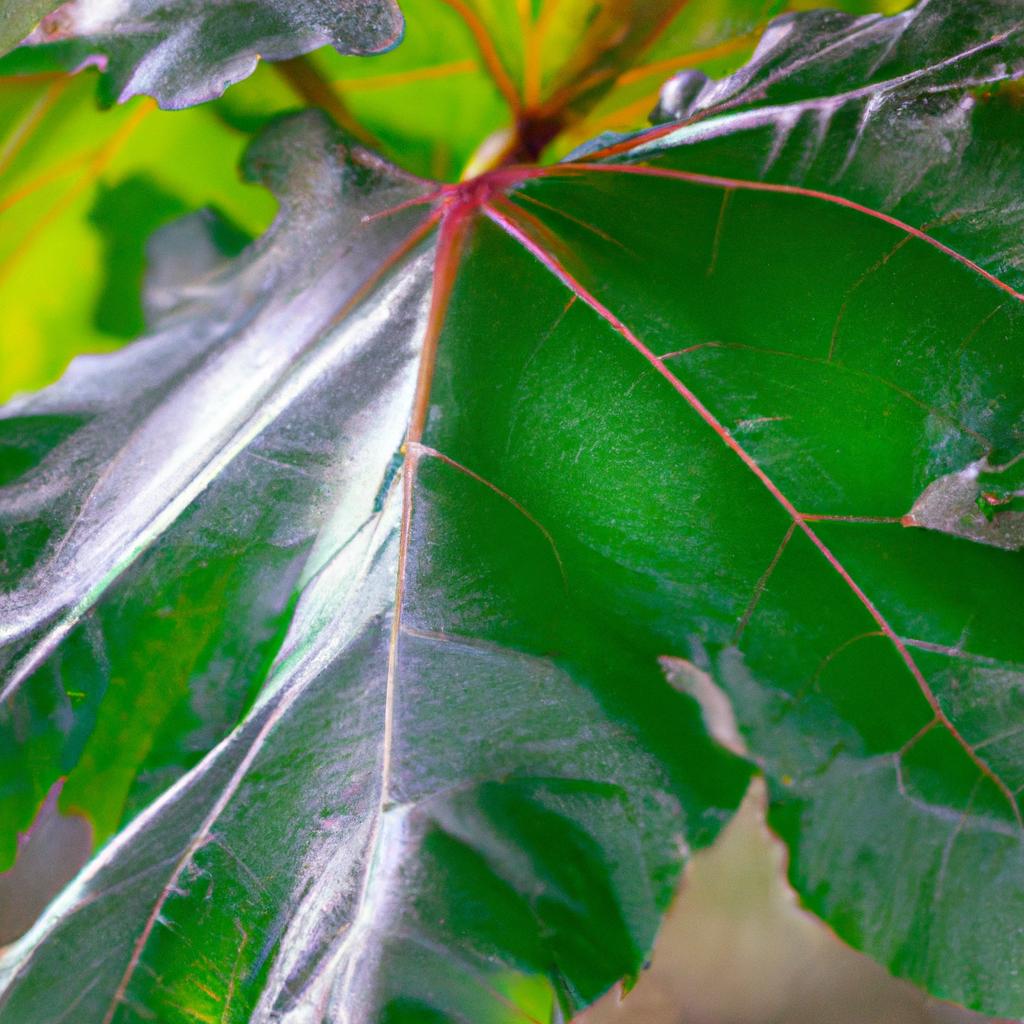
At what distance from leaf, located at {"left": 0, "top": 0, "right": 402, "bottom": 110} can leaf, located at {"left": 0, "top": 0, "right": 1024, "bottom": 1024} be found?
3.0 inches

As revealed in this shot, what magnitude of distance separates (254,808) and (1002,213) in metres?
0.62

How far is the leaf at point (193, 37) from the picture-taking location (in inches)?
21.0

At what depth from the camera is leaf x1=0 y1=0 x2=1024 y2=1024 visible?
0.58 meters

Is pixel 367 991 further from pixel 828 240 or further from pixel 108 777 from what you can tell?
pixel 828 240

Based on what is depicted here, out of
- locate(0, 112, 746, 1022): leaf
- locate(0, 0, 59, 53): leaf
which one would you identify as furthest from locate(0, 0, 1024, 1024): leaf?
locate(0, 0, 59, 53): leaf

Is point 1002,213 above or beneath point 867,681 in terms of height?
above

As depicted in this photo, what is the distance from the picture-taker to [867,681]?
1.96ft

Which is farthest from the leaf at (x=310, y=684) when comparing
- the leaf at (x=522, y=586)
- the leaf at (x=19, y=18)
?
the leaf at (x=19, y=18)

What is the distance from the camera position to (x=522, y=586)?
24.2 inches

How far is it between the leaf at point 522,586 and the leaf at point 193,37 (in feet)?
0.25

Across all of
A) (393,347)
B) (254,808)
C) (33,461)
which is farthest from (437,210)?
(254,808)

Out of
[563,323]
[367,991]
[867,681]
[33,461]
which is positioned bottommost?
[367,991]

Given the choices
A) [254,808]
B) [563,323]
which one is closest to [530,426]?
[563,323]

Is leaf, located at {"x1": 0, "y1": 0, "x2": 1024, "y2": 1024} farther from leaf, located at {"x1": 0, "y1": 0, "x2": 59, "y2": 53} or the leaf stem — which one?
leaf, located at {"x1": 0, "y1": 0, "x2": 59, "y2": 53}
